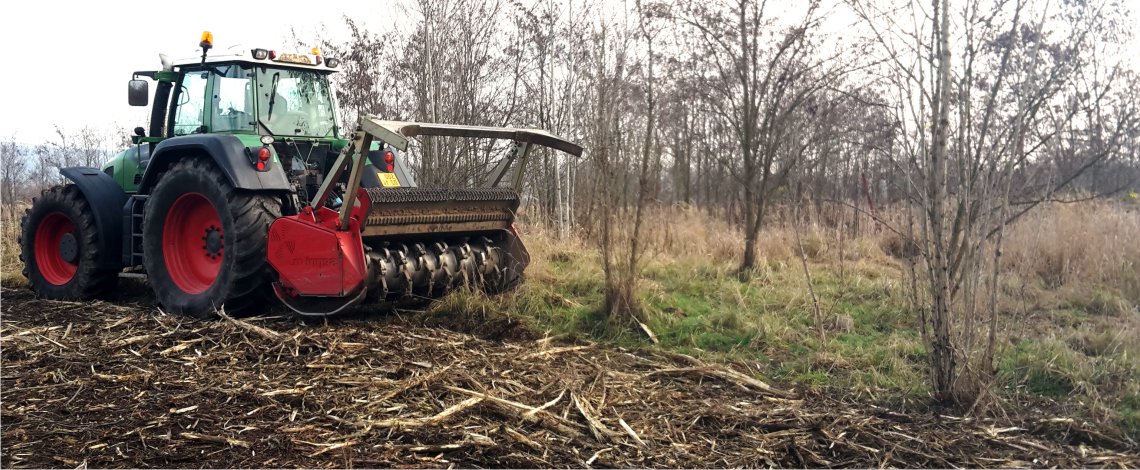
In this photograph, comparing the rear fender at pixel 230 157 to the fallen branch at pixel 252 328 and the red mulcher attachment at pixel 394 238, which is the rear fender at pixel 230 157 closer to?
the red mulcher attachment at pixel 394 238

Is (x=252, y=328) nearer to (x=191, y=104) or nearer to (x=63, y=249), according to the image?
(x=191, y=104)

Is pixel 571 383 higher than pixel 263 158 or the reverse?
the reverse

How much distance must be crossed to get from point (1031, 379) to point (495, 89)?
347 inches

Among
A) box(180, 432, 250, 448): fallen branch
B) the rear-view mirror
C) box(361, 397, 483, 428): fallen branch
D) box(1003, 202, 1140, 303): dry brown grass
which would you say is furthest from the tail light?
box(1003, 202, 1140, 303): dry brown grass

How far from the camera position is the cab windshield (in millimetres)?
6703

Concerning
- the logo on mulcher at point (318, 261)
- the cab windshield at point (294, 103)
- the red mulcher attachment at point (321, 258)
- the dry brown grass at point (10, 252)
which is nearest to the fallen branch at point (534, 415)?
the red mulcher attachment at point (321, 258)

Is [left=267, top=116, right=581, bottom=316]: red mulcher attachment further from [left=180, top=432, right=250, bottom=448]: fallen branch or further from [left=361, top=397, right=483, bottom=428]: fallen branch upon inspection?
[left=180, top=432, right=250, bottom=448]: fallen branch

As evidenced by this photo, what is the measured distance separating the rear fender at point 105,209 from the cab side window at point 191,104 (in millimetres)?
874

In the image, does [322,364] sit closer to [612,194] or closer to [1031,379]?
[612,194]

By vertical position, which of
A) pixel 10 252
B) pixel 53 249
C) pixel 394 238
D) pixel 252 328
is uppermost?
pixel 394 238

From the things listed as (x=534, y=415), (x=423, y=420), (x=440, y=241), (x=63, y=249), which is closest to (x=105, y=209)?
(x=63, y=249)

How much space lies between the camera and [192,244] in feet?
22.0

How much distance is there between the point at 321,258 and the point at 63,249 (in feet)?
11.3

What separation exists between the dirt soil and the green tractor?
0.78 metres
